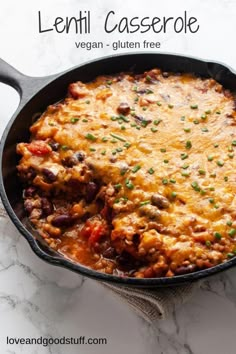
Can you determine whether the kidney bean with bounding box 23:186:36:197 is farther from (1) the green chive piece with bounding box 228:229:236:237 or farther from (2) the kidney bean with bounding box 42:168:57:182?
(1) the green chive piece with bounding box 228:229:236:237

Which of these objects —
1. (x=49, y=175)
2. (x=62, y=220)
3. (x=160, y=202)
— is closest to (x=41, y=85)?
(x=49, y=175)

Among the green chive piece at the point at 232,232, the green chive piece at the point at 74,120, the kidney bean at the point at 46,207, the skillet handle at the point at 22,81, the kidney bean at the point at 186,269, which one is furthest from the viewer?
the skillet handle at the point at 22,81

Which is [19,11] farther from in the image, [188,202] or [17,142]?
[188,202]

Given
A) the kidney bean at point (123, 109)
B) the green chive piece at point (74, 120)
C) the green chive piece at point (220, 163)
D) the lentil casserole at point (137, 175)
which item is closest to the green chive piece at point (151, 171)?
the lentil casserole at point (137, 175)

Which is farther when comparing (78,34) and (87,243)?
(78,34)

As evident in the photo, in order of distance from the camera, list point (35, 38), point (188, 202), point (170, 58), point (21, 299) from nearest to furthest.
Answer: point (188, 202) → point (21, 299) → point (170, 58) → point (35, 38)

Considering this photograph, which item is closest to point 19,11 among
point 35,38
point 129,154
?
point 35,38

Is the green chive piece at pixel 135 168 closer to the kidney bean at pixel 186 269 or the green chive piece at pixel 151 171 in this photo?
the green chive piece at pixel 151 171

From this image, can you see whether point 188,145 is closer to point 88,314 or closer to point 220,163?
point 220,163
